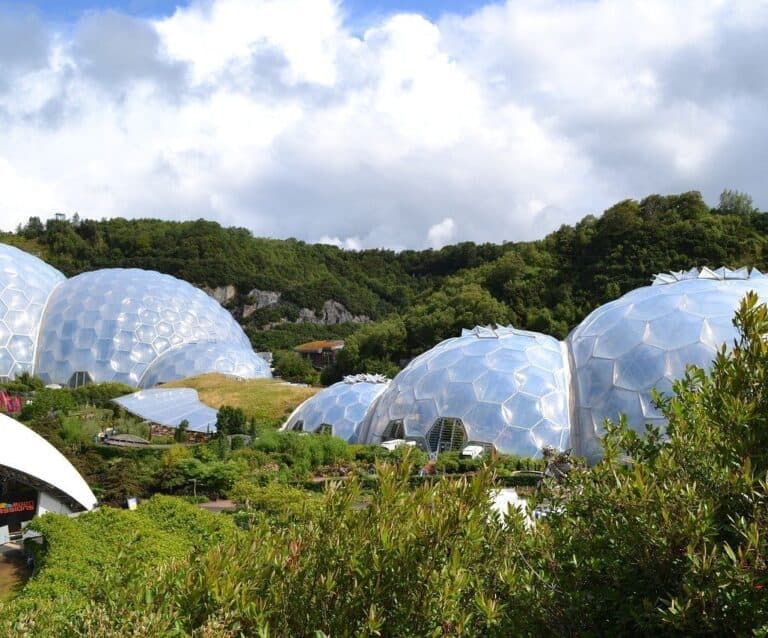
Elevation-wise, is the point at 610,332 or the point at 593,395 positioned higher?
the point at 610,332

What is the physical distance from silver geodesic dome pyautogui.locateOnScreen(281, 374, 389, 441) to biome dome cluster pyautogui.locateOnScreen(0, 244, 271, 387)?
14187 millimetres

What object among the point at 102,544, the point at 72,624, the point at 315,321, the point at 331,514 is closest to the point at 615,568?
the point at 331,514

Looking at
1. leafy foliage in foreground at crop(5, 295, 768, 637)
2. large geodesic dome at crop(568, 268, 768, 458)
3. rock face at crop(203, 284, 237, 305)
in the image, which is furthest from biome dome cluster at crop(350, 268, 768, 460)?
rock face at crop(203, 284, 237, 305)

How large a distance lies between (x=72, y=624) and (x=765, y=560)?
372 cm

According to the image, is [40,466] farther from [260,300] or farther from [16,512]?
[260,300]

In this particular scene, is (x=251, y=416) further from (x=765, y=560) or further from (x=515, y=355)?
(x=765, y=560)

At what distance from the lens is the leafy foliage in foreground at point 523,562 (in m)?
3.23

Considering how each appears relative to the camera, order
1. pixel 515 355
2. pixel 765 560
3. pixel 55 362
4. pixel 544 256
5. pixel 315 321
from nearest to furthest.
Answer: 1. pixel 765 560
2. pixel 515 355
3. pixel 55 362
4. pixel 544 256
5. pixel 315 321

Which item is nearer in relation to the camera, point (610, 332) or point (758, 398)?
point (758, 398)

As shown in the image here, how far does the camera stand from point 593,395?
761 inches

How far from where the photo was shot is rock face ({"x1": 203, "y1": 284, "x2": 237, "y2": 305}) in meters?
87.6

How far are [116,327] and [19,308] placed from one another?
230 inches

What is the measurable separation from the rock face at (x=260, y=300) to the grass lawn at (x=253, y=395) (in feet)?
175

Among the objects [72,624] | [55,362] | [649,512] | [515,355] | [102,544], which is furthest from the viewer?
[55,362]
